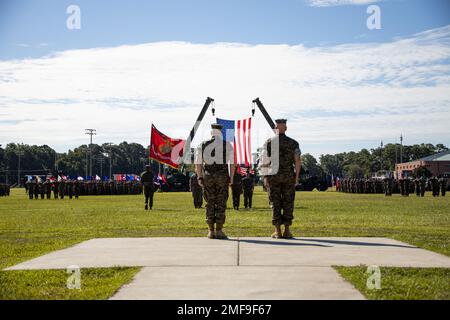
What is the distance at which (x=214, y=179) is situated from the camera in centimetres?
1183

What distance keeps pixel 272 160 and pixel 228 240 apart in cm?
158

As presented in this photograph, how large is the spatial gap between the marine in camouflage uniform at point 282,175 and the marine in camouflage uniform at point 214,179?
0.72 meters

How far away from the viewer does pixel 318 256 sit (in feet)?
29.7

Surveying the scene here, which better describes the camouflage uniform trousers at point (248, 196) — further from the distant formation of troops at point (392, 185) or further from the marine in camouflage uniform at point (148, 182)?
the distant formation of troops at point (392, 185)

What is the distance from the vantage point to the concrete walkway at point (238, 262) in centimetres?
634

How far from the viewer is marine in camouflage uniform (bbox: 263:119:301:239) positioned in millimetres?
11594

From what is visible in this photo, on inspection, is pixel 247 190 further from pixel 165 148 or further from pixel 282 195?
pixel 165 148

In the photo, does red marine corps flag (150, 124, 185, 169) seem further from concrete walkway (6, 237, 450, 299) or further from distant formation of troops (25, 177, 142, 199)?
concrete walkway (6, 237, 450, 299)

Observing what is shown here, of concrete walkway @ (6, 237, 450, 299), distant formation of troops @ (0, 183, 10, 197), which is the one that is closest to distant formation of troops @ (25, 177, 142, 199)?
distant formation of troops @ (0, 183, 10, 197)

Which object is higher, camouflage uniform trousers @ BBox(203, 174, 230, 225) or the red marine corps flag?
the red marine corps flag

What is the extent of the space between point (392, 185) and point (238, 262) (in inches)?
1944

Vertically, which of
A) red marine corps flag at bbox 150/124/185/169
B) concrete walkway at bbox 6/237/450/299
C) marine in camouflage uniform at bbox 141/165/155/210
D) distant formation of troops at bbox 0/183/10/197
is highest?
red marine corps flag at bbox 150/124/185/169

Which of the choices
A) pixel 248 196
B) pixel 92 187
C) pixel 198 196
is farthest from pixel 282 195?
pixel 92 187

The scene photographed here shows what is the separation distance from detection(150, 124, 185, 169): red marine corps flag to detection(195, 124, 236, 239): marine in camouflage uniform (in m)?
38.3
